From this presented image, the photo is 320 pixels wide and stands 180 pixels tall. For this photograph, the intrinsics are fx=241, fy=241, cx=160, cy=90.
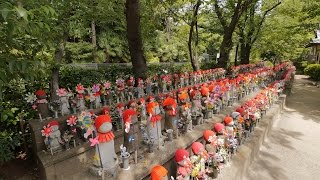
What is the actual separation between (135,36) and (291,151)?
19.9ft

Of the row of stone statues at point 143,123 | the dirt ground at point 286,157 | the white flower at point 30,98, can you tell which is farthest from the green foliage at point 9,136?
the row of stone statues at point 143,123

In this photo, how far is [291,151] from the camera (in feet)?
21.1

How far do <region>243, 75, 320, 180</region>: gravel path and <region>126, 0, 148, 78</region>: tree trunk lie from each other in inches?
Answer: 189

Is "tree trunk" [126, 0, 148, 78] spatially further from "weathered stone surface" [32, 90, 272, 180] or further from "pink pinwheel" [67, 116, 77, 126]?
"pink pinwheel" [67, 116, 77, 126]

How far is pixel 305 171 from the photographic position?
17.9 ft

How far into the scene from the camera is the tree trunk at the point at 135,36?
8.31 meters

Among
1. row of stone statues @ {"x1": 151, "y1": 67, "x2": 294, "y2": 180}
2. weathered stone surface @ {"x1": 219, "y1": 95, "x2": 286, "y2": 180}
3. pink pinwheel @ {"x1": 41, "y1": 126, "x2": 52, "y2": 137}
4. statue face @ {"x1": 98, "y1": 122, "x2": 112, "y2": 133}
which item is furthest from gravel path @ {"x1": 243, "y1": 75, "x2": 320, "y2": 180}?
pink pinwheel @ {"x1": 41, "y1": 126, "x2": 52, "y2": 137}

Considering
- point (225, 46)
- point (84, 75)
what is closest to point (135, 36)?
point (84, 75)

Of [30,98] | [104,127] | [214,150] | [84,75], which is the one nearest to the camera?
[104,127]

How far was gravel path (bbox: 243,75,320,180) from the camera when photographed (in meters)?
5.25

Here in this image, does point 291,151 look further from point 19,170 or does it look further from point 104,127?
point 19,170

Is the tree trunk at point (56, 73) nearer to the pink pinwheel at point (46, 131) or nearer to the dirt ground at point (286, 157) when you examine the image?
the dirt ground at point (286, 157)

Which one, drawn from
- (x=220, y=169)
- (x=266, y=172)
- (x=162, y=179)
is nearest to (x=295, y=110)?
(x=266, y=172)

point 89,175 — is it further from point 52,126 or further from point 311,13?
point 311,13
